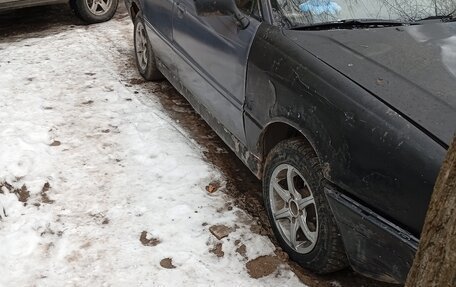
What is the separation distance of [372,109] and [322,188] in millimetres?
542

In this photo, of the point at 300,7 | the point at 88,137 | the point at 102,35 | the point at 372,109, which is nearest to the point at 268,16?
the point at 300,7

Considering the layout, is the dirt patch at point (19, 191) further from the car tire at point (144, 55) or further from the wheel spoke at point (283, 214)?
the car tire at point (144, 55)

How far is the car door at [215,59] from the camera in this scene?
342 cm

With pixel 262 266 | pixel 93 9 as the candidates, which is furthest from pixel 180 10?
pixel 93 9

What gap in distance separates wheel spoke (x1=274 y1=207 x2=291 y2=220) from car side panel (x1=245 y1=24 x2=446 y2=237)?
528 mm

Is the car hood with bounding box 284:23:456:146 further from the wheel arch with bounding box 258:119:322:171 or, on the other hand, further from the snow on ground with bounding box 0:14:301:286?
the snow on ground with bounding box 0:14:301:286

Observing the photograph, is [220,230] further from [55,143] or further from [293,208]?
[55,143]

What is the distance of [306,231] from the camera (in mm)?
3076

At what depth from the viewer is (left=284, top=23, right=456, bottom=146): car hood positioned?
8.04 ft

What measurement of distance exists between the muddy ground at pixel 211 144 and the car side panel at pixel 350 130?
761 mm

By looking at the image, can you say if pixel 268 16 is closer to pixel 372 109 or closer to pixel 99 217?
pixel 372 109

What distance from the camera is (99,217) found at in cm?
364

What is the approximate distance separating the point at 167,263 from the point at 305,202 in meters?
0.90

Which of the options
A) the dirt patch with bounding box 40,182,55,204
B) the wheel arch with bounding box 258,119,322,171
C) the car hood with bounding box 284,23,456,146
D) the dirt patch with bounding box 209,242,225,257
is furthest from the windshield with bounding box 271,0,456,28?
the dirt patch with bounding box 40,182,55,204
